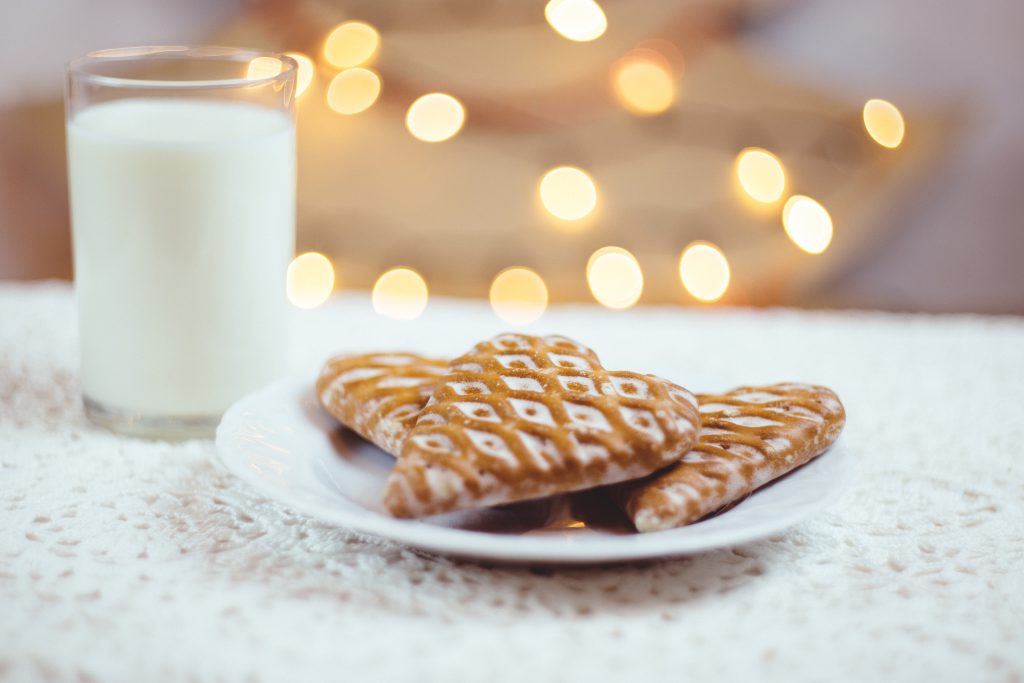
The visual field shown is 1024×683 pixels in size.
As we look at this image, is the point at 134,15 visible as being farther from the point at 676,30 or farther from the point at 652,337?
the point at 652,337

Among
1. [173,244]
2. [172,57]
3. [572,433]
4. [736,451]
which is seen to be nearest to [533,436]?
[572,433]

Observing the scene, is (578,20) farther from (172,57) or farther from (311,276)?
(172,57)

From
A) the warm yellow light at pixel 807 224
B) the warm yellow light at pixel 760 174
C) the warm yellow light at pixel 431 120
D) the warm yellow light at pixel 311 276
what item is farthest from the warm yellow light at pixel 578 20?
the warm yellow light at pixel 311 276

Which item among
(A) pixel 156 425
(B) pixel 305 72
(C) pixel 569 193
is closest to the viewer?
(A) pixel 156 425

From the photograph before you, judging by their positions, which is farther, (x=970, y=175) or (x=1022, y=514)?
(x=970, y=175)

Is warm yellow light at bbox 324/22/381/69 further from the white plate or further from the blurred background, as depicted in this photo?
the white plate

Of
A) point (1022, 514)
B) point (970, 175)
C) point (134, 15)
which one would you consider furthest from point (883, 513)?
point (134, 15)
